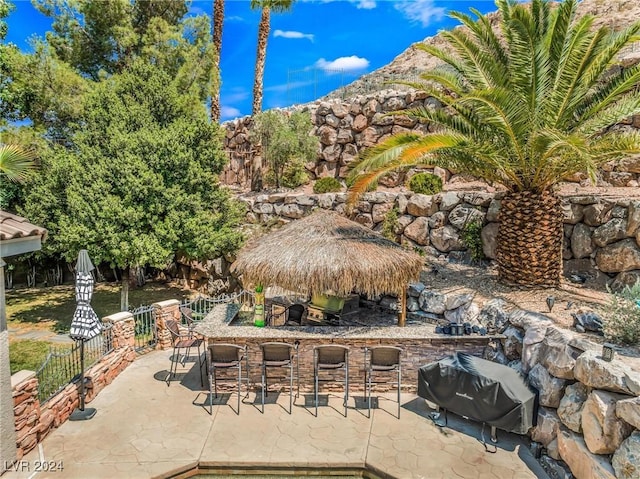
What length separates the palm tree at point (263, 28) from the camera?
21047 mm

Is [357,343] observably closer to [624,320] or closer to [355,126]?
[624,320]

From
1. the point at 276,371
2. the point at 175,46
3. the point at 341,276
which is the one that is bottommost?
the point at 276,371

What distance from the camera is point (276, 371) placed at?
920 cm

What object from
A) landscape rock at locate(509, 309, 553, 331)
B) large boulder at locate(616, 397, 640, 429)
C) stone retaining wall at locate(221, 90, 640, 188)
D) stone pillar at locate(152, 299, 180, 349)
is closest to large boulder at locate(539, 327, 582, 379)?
landscape rock at locate(509, 309, 553, 331)

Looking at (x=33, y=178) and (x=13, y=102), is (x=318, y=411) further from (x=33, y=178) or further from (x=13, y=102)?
(x=13, y=102)

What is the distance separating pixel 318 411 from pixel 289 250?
3783 millimetres

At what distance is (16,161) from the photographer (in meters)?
14.0

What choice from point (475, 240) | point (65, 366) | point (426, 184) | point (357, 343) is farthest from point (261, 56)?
point (65, 366)

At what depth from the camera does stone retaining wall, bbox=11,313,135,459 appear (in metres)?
6.75

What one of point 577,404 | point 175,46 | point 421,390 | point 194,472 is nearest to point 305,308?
point 421,390

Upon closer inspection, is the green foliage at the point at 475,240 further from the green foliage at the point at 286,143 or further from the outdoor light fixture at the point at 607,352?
the green foliage at the point at 286,143

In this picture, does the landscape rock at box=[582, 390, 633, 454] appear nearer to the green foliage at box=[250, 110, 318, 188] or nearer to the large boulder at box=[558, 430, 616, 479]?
the large boulder at box=[558, 430, 616, 479]

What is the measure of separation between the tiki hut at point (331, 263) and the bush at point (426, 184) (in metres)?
5.54

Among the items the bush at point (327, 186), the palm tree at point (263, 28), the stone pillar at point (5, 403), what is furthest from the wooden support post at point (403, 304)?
the palm tree at point (263, 28)
